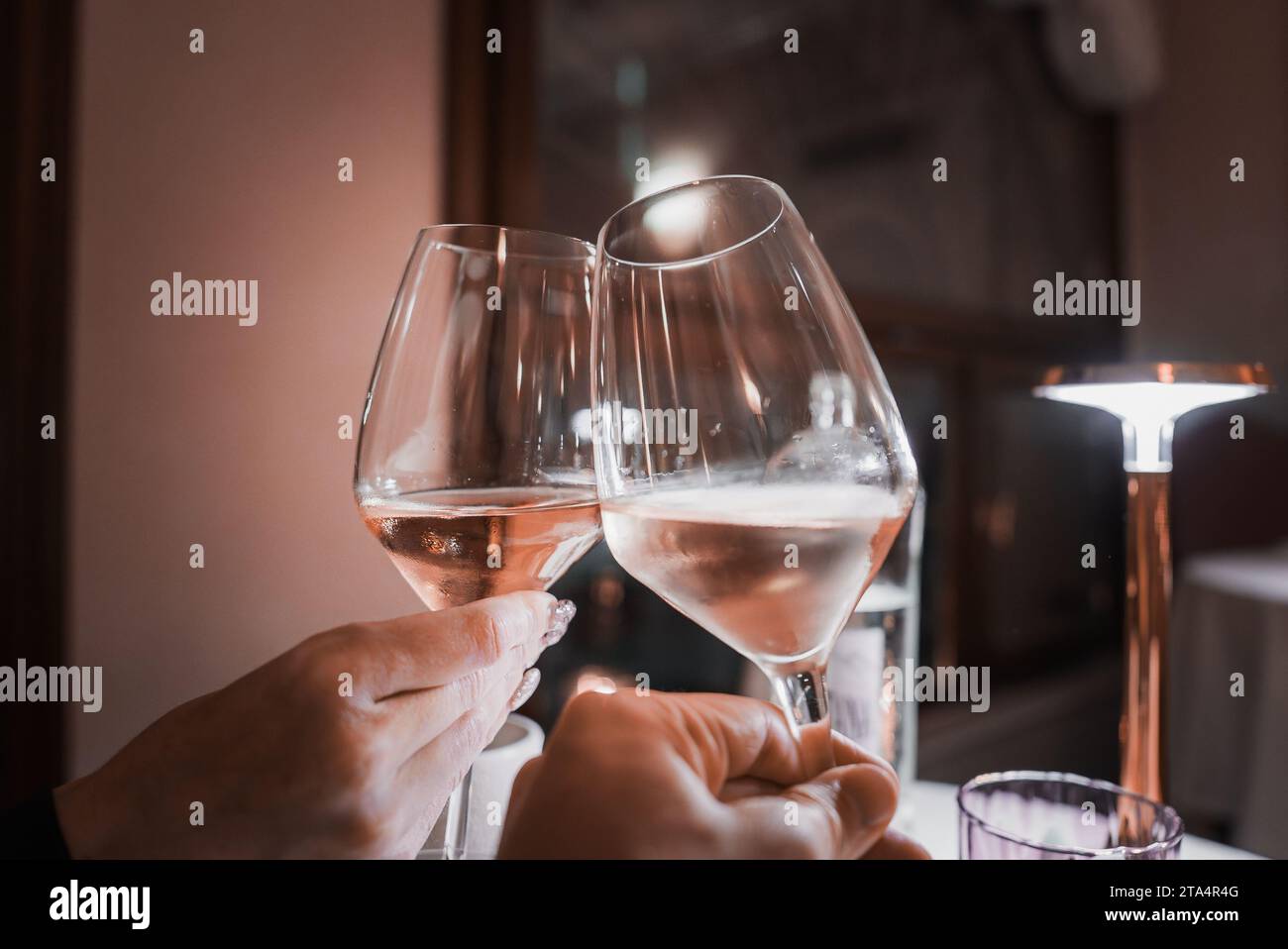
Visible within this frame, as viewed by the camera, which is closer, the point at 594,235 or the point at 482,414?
the point at 482,414

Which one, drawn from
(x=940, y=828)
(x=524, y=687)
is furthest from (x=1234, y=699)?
(x=524, y=687)

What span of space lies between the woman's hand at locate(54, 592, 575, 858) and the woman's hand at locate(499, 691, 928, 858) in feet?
0.21

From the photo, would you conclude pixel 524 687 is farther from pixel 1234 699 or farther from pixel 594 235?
pixel 1234 699

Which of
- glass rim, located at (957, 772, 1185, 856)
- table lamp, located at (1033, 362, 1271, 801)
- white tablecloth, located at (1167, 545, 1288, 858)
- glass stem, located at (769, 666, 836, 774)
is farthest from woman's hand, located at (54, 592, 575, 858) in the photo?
white tablecloth, located at (1167, 545, 1288, 858)

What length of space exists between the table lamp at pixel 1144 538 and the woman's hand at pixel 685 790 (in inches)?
12.6

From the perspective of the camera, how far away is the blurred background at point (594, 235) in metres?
0.57

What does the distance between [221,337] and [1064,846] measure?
631 mm

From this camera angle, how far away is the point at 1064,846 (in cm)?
44

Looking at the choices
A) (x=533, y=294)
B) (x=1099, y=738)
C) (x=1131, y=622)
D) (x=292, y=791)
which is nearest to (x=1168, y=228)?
(x=1099, y=738)

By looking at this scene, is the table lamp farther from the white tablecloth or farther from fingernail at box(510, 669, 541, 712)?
the white tablecloth

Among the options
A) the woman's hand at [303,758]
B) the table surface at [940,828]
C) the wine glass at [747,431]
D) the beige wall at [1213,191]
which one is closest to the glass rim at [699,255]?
the wine glass at [747,431]

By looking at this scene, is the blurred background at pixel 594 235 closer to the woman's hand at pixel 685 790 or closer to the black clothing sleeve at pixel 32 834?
the woman's hand at pixel 685 790

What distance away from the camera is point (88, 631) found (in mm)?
574
